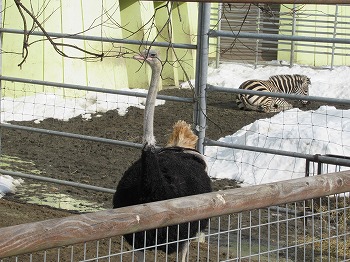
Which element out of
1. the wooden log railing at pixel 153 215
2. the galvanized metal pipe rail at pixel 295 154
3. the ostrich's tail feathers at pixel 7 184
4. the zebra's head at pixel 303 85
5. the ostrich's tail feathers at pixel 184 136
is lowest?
the ostrich's tail feathers at pixel 7 184

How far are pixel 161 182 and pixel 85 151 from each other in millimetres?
5282

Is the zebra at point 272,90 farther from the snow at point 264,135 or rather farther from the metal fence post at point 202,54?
the metal fence post at point 202,54

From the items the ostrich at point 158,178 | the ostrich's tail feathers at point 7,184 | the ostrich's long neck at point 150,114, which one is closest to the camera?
the ostrich at point 158,178

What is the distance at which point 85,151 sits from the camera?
10422 mm

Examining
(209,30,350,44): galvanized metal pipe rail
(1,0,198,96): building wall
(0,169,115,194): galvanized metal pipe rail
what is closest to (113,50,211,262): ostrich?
(209,30,350,44): galvanized metal pipe rail

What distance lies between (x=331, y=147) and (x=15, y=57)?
5.99m

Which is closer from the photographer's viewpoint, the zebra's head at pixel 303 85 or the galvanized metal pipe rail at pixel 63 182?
the galvanized metal pipe rail at pixel 63 182

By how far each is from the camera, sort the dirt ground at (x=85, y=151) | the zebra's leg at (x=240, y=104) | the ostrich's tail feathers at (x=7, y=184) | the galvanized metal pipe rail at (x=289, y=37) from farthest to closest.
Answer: the zebra's leg at (x=240, y=104) < the ostrich's tail feathers at (x=7, y=184) < the dirt ground at (x=85, y=151) < the galvanized metal pipe rail at (x=289, y=37)

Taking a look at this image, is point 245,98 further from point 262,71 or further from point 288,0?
point 288,0

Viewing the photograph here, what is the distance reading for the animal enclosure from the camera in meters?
2.66

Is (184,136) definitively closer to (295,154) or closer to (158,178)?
(295,154)

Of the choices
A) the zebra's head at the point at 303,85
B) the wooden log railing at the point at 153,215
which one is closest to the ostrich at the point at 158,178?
the wooden log railing at the point at 153,215

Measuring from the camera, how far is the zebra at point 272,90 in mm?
15148

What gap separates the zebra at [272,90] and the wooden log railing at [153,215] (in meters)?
11.4
